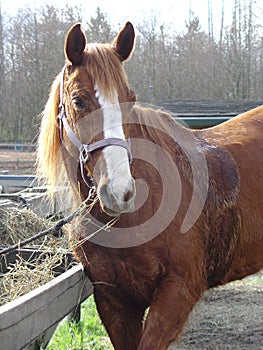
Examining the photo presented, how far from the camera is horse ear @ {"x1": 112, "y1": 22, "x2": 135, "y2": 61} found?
9.21 feet

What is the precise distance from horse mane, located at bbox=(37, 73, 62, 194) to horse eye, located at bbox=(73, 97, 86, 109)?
344 millimetres

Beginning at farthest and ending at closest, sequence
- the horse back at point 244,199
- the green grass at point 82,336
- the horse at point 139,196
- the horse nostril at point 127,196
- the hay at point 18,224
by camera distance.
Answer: the hay at point 18,224 → the green grass at point 82,336 → the horse back at point 244,199 → the horse at point 139,196 → the horse nostril at point 127,196

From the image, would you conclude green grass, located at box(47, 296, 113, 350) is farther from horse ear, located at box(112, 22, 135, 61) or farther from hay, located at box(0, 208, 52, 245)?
horse ear, located at box(112, 22, 135, 61)

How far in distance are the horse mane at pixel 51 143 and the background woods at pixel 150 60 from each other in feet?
62.2

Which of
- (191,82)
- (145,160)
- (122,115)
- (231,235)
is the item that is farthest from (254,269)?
(191,82)

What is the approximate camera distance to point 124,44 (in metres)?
2.82

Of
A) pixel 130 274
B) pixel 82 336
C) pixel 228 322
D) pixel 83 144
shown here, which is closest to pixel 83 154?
pixel 83 144

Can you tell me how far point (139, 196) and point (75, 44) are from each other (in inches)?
32.5

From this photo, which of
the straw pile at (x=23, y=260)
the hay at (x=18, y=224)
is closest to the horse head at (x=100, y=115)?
the straw pile at (x=23, y=260)

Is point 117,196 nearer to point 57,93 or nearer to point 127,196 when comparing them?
point 127,196

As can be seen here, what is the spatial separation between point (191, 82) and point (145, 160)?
70.7 ft

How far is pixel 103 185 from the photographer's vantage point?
232cm

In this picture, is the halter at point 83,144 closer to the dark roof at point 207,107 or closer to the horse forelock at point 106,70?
the horse forelock at point 106,70

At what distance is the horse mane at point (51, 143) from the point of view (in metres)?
2.93
